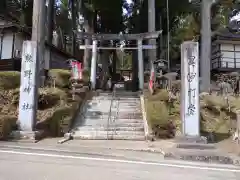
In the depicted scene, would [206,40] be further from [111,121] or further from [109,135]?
[109,135]

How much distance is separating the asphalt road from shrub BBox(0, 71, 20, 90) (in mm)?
6375

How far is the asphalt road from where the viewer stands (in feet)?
20.8

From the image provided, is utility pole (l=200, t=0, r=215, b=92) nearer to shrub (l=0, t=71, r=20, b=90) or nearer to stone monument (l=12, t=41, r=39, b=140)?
shrub (l=0, t=71, r=20, b=90)

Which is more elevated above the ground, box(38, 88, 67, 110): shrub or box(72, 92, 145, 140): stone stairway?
box(38, 88, 67, 110): shrub

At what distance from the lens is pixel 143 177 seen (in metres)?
6.46

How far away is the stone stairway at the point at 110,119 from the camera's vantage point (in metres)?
12.8

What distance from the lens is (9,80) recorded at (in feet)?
48.8

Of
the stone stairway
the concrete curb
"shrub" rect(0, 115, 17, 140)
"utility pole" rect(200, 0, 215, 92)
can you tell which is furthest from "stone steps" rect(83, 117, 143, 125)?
"utility pole" rect(200, 0, 215, 92)

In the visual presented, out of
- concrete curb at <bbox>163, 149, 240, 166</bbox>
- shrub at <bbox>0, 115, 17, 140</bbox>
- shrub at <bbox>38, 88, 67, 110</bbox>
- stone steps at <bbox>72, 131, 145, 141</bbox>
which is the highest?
shrub at <bbox>38, 88, 67, 110</bbox>

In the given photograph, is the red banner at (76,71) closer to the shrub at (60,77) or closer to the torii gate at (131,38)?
the shrub at (60,77)

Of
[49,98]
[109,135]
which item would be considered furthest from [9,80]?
[109,135]

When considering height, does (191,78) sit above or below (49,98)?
above

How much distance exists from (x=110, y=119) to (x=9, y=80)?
5059 mm

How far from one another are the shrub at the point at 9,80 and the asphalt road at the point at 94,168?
20.9ft
